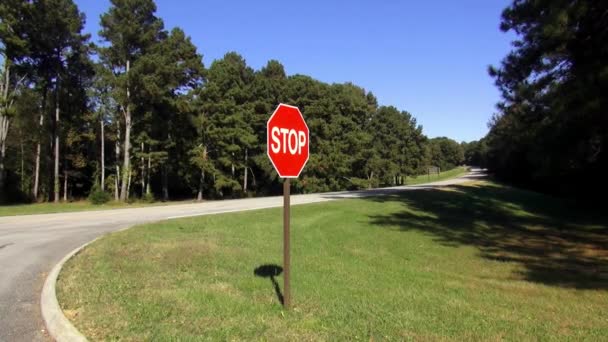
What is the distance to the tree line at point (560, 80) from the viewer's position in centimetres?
1320

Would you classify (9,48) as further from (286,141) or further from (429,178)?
(429,178)

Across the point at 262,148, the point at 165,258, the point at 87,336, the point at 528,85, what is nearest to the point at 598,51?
the point at 528,85

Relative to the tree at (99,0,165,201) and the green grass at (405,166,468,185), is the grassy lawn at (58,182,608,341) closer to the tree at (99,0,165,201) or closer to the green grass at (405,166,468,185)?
the tree at (99,0,165,201)

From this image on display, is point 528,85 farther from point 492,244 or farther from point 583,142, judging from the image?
point 492,244

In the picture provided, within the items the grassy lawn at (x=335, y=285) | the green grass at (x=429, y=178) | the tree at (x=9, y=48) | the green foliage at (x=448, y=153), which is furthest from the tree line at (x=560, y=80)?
the green foliage at (x=448, y=153)

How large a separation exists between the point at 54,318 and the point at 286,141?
345 cm

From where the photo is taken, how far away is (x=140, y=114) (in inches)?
1464

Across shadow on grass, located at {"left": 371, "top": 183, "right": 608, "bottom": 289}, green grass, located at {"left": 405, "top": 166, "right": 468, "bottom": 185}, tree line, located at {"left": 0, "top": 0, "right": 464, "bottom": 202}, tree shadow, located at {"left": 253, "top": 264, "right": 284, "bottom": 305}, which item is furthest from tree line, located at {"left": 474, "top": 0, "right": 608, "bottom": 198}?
green grass, located at {"left": 405, "top": 166, "right": 468, "bottom": 185}

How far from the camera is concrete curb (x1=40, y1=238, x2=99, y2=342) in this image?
4641 millimetres

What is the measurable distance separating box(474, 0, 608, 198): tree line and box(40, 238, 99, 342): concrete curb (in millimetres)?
14000

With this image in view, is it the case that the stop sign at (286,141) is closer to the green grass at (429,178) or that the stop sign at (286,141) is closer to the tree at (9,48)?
the tree at (9,48)

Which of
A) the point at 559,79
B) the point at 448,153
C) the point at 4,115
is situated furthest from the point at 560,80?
the point at 448,153

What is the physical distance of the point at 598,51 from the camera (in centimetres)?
1410

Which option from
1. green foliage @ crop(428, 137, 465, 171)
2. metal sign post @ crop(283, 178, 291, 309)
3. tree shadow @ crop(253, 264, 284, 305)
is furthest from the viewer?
green foliage @ crop(428, 137, 465, 171)
